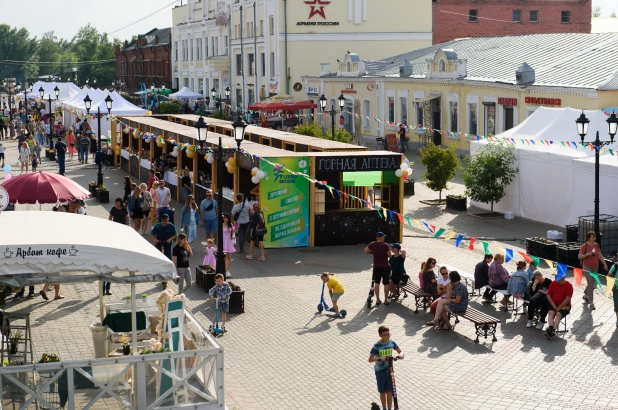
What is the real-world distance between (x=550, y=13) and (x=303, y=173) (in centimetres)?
4933

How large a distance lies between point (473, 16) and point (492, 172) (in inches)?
1655

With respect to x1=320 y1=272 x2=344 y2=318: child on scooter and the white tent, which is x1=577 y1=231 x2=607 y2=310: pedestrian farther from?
the white tent

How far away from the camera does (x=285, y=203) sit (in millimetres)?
23234

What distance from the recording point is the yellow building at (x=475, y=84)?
34.4 metres

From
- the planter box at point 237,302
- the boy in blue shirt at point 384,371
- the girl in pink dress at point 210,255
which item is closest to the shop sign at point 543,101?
the girl in pink dress at point 210,255

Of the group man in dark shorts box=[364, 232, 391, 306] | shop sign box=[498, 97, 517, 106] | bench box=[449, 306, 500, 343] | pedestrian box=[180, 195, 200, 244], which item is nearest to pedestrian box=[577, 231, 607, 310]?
bench box=[449, 306, 500, 343]

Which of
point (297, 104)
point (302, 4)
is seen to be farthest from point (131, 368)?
point (302, 4)

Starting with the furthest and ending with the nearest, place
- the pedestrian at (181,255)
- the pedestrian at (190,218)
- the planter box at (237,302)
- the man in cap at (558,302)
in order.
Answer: the pedestrian at (190,218) → the pedestrian at (181,255) → the planter box at (237,302) → the man in cap at (558,302)

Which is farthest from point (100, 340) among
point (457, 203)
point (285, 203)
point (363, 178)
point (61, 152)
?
point (61, 152)

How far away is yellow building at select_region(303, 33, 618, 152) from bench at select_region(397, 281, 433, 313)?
52.0 feet

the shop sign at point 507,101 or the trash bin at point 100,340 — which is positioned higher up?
the shop sign at point 507,101

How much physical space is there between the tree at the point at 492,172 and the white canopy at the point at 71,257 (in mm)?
17155

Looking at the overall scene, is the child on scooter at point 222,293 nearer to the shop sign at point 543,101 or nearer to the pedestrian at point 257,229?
the pedestrian at point 257,229

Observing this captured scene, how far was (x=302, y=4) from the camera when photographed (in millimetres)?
63094
